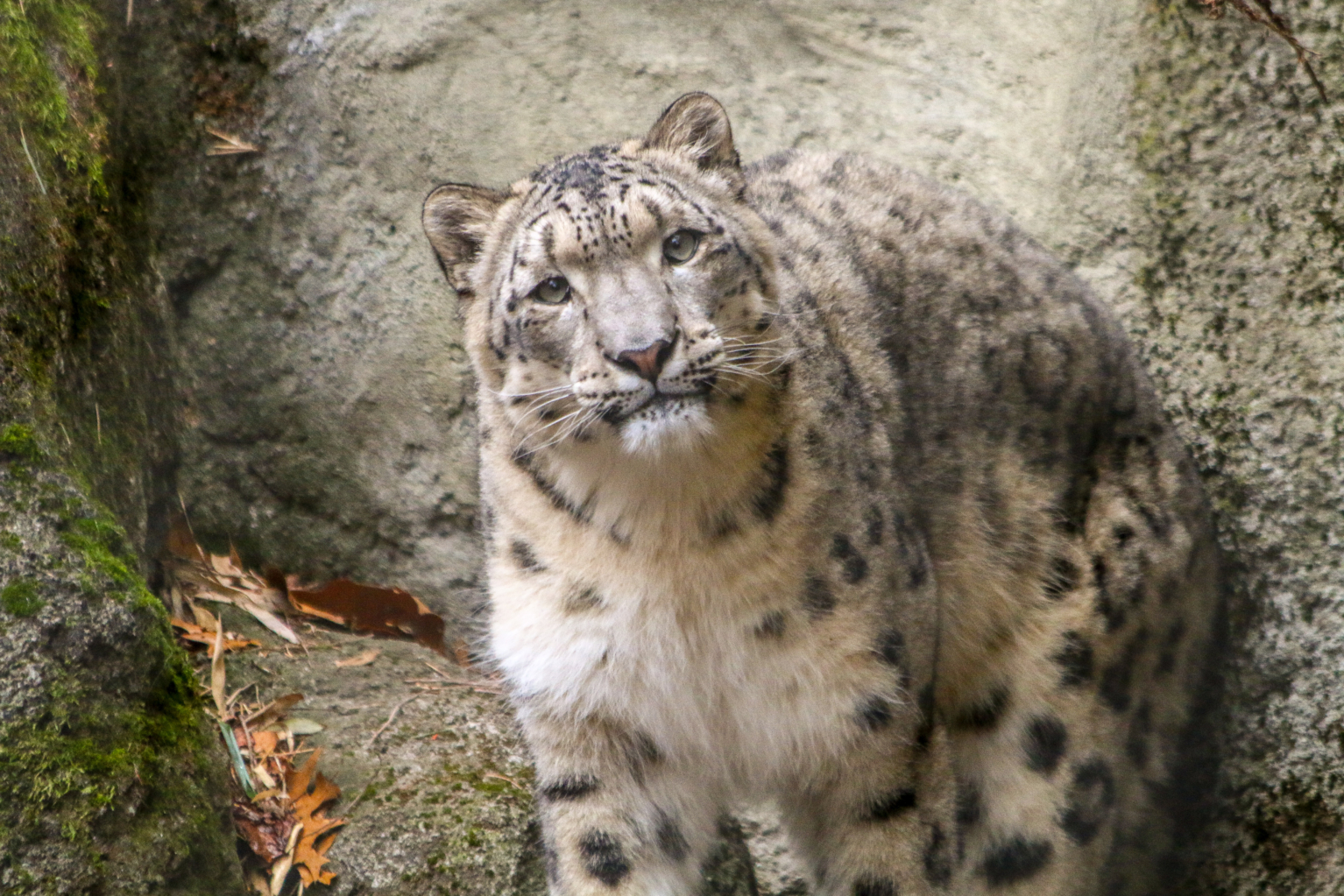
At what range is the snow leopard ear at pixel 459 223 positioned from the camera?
381 centimetres

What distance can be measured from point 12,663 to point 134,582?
0.52 metres

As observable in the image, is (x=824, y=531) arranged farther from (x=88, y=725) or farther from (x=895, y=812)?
(x=88, y=725)

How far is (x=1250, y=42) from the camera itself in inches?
186

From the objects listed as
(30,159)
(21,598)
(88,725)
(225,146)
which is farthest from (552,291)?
(225,146)

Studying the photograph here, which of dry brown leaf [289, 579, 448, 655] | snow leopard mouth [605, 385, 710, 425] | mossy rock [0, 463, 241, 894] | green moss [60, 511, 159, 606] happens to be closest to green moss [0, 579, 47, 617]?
mossy rock [0, 463, 241, 894]

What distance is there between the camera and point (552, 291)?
3.47 m

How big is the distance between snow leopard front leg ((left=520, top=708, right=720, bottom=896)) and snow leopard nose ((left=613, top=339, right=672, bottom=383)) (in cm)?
118

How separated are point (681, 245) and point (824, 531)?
2.92 ft

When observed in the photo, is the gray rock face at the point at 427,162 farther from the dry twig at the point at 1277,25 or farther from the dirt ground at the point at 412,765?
the dry twig at the point at 1277,25

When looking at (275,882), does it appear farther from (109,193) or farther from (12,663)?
(109,193)

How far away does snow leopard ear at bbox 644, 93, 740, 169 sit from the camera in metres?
3.92

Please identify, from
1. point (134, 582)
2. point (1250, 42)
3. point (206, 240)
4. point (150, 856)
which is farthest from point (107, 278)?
point (1250, 42)

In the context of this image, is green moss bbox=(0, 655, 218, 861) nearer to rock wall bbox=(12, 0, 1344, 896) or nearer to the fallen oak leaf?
the fallen oak leaf

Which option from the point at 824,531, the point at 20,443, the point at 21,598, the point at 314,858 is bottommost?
the point at 314,858
